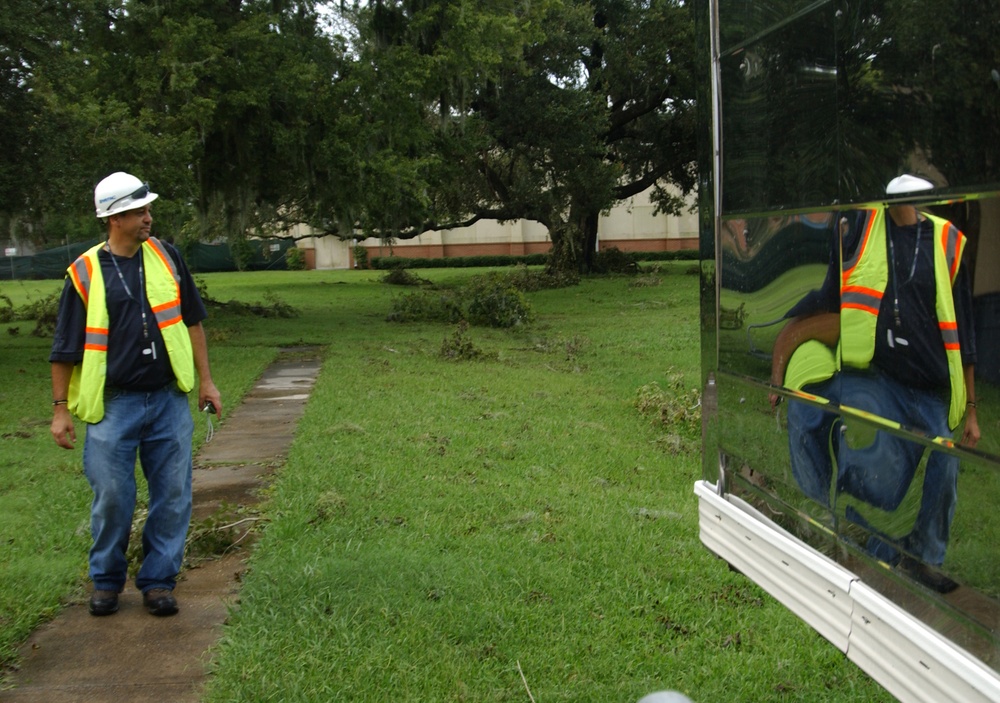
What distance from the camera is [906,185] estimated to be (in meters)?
2.48

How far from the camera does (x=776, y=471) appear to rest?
131 inches

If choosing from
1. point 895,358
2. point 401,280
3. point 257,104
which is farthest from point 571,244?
point 895,358

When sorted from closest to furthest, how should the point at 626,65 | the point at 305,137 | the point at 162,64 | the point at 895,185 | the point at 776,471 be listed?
1. the point at 895,185
2. the point at 776,471
3. the point at 162,64
4. the point at 305,137
5. the point at 626,65

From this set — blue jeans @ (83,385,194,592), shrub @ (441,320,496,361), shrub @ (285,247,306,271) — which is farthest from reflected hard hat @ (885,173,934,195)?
shrub @ (285,247,306,271)

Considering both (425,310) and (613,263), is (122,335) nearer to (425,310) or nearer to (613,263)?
(425,310)

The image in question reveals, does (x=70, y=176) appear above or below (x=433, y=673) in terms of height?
above

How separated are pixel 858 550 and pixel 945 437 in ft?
1.86

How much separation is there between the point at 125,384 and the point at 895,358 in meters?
3.42

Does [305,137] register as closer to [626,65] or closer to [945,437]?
[626,65]

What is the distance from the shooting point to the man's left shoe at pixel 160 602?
4941 mm

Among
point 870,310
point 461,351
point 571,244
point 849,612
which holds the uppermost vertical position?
point 870,310

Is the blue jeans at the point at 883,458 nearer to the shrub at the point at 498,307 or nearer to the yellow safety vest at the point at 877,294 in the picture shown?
the yellow safety vest at the point at 877,294

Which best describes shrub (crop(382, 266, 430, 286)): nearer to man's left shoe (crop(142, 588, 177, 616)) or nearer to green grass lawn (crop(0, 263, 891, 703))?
green grass lawn (crop(0, 263, 891, 703))

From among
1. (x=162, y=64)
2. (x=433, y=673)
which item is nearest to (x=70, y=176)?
(x=162, y=64)
